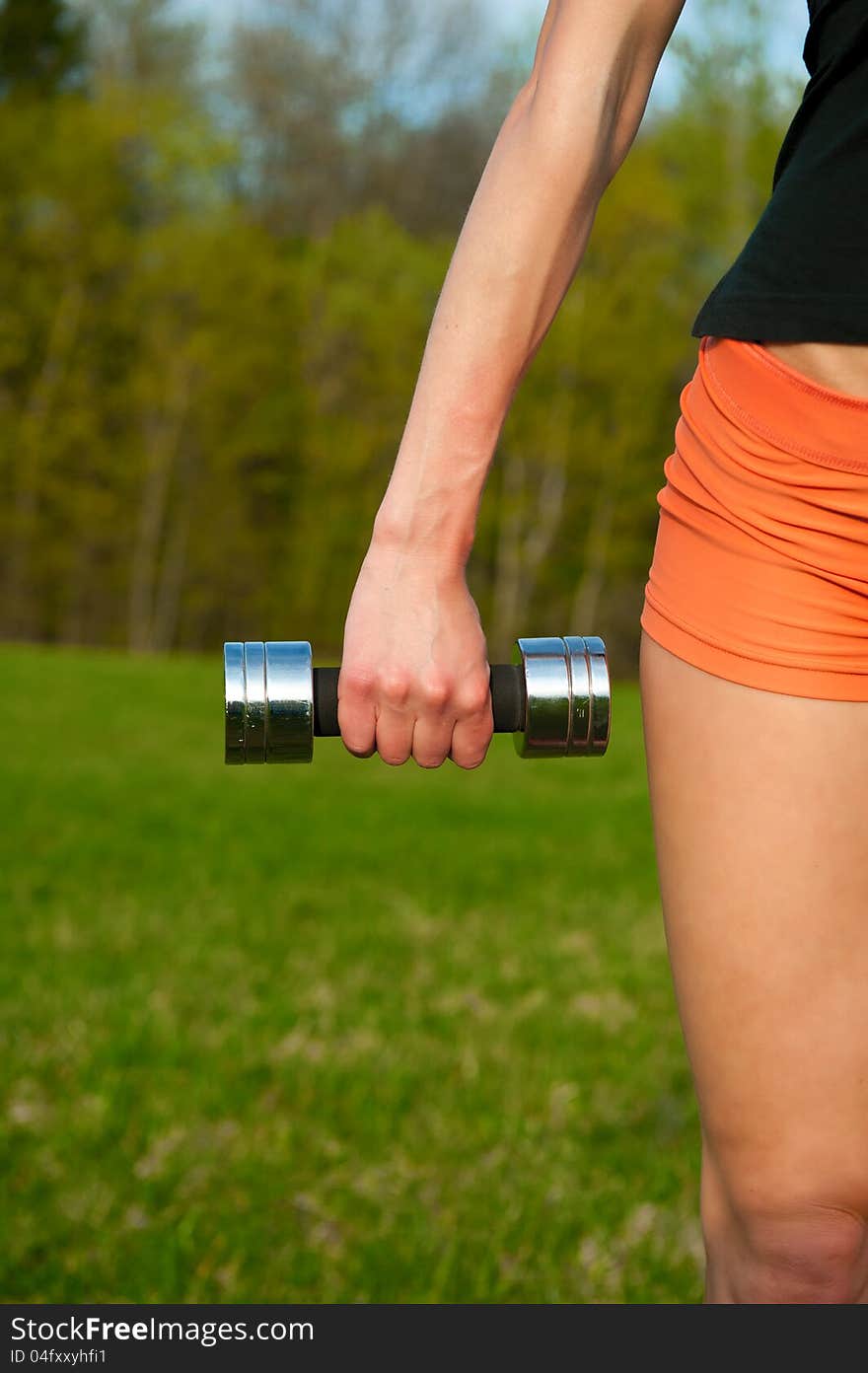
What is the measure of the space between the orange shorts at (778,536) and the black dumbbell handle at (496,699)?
0.63ft

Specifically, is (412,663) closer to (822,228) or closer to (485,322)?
(485,322)

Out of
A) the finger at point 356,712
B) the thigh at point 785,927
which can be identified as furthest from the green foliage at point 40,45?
the thigh at point 785,927

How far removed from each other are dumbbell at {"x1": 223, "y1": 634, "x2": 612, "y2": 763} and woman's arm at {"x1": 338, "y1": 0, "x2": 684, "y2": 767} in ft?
0.26

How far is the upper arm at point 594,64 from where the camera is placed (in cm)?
147

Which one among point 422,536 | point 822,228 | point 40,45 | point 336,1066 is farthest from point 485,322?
point 40,45

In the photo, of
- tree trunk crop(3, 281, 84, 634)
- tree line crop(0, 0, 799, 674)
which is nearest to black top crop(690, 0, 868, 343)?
tree line crop(0, 0, 799, 674)

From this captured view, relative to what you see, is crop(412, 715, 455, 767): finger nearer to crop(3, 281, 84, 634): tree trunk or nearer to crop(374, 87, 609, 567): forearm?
crop(374, 87, 609, 567): forearm

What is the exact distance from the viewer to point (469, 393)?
147 centimetres

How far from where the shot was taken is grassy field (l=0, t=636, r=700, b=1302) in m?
3.01

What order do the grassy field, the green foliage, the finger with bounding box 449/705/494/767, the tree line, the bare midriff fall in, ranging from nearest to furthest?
1. the bare midriff
2. the finger with bounding box 449/705/494/767
3. the grassy field
4. the tree line
5. the green foliage

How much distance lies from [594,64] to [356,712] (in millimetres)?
709

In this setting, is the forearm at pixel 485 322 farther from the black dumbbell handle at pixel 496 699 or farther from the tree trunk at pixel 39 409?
the tree trunk at pixel 39 409
